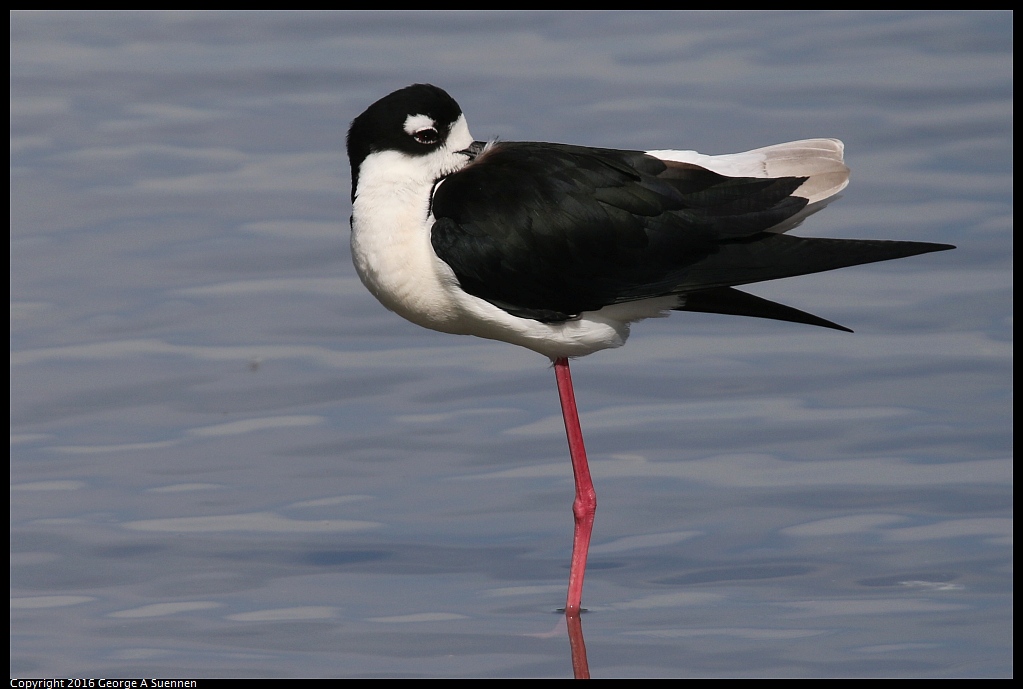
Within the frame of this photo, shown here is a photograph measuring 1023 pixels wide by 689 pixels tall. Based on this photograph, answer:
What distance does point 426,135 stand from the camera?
6320 mm

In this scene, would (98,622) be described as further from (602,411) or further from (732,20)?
(732,20)

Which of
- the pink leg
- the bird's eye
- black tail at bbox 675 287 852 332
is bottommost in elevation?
the pink leg

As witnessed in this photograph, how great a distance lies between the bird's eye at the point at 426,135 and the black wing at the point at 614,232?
159 mm

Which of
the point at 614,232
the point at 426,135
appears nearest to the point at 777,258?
the point at 614,232

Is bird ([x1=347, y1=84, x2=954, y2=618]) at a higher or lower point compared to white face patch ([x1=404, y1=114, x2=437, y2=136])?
lower

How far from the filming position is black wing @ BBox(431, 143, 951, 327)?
6328 millimetres

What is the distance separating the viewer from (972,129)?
1132 centimetres

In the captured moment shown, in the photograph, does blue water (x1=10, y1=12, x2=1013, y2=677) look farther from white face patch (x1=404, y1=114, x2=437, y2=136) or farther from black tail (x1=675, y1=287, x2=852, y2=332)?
white face patch (x1=404, y1=114, x2=437, y2=136)

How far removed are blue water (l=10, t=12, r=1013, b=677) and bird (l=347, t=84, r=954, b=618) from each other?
583 mm

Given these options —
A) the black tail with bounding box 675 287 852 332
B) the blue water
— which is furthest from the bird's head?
the blue water

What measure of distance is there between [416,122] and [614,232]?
83 cm

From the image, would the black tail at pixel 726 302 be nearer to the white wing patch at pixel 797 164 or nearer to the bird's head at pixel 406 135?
the white wing patch at pixel 797 164

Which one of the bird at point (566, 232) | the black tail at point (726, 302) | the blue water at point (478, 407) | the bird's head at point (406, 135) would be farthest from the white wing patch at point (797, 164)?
the blue water at point (478, 407)

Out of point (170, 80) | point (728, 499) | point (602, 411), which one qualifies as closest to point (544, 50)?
point (170, 80)
